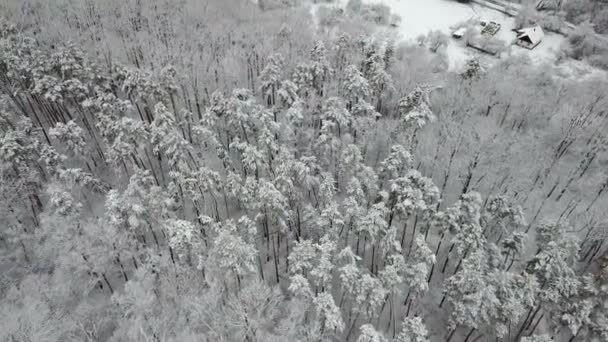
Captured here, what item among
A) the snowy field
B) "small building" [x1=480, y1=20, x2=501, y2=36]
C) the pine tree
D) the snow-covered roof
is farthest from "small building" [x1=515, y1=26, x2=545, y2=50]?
the pine tree

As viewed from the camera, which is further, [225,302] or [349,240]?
[349,240]

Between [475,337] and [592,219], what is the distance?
17.3 m

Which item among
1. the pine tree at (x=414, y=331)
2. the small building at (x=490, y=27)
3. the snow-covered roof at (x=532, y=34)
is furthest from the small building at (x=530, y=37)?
the pine tree at (x=414, y=331)

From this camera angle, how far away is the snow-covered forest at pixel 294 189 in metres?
28.2

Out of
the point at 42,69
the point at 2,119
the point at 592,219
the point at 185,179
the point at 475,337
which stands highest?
the point at 42,69

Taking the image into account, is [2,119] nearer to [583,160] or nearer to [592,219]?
[592,219]

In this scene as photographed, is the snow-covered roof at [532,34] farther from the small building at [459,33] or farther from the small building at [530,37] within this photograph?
the small building at [459,33]

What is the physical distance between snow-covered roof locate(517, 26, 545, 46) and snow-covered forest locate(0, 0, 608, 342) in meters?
4.64

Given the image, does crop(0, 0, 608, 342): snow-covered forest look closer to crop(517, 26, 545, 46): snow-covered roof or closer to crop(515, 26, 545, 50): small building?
crop(515, 26, 545, 50): small building

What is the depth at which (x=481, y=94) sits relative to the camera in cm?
4778

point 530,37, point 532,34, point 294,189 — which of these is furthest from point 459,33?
point 294,189

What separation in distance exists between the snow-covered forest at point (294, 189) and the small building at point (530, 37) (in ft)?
14.8

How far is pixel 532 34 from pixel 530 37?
882 millimetres

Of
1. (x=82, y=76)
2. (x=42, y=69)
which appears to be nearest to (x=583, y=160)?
(x=82, y=76)
